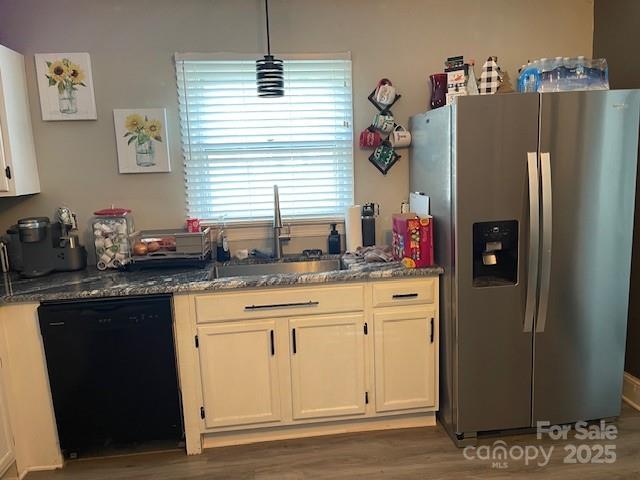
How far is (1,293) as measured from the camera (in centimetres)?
235

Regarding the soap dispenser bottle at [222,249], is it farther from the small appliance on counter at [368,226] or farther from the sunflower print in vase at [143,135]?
the small appliance on counter at [368,226]

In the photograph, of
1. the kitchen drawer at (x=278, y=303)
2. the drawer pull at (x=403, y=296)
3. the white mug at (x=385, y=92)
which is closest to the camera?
the kitchen drawer at (x=278, y=303)

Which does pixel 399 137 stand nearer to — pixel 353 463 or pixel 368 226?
pixel 368 226

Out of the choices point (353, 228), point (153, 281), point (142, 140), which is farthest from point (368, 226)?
point (142, 140)

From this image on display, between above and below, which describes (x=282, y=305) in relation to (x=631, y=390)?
above

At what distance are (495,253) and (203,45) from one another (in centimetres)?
199

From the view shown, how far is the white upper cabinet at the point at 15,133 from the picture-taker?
2502 millimetres

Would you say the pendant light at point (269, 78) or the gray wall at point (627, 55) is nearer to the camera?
the pendant light at point (269, 78)

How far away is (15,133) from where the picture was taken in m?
2.59

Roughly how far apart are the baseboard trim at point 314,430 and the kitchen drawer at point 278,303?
66 cm

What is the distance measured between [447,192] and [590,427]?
1.50 m

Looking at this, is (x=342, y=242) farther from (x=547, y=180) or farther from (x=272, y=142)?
(x=547, y=180)

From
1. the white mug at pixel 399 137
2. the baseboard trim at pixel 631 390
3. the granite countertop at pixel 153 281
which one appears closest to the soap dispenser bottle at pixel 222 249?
the granite countertop at pixel 153 281

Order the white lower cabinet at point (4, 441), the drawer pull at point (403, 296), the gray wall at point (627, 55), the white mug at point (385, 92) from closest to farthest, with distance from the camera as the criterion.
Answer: the white lower cabinet at point (4, 441), the drawer pull at point (403, 296), the gray wall at point (627, 55), the white mug at point (385, 92)
